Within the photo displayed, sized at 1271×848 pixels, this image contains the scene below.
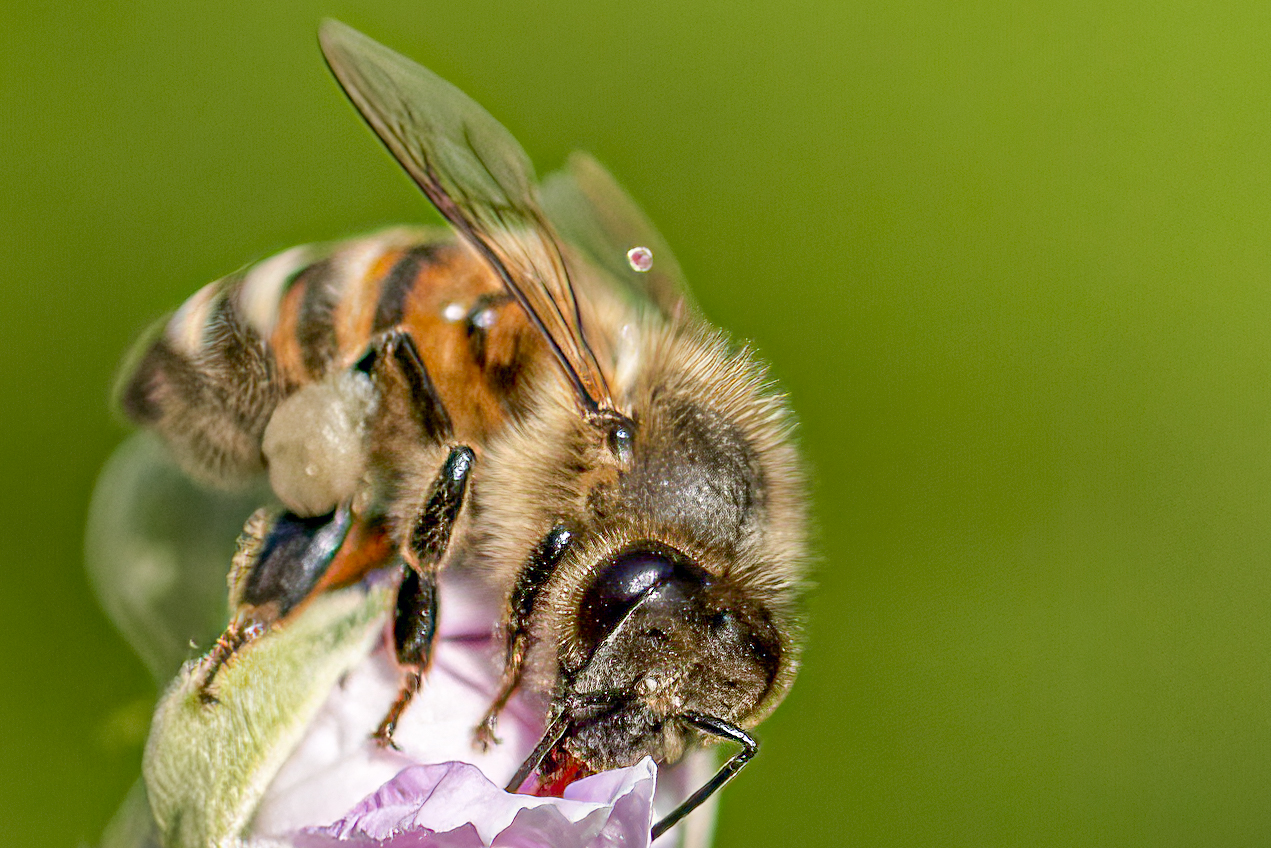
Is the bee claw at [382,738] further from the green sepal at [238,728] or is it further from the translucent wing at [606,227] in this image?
the translucent wing at [606,227]

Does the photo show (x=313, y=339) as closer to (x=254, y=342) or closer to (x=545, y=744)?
(x=254, y=342)

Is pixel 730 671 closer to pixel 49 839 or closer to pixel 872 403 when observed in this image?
pixel 49 839

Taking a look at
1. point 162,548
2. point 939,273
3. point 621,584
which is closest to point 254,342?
point 162,548

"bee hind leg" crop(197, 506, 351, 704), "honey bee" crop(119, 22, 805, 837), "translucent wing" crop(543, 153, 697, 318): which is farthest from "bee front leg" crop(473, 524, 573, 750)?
"translucent wing" crop(543, 153, 697, 318)

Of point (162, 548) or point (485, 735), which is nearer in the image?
point (485, 735)

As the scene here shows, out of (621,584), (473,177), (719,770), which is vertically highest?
(473,177)

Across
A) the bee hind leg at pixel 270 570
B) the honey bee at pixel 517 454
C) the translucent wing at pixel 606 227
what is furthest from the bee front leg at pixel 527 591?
the translucent wing at pixel 606 227

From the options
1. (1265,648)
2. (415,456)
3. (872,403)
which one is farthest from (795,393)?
(415,456)
